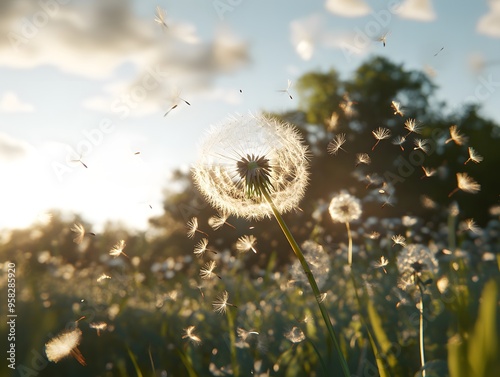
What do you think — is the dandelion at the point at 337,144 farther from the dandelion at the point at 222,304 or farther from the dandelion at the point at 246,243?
the dandelion at the point at 222,304

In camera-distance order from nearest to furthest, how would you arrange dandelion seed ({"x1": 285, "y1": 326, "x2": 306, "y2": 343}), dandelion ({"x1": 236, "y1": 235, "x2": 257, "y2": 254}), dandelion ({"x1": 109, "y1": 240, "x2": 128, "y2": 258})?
dandelion ({"x1": 109, "y1": 240, "x2": 128, "y2": 258}) → dandelion ({"x1": 236, "y1": 235, "x2": 257, "y2": 254}) → dandelion seed ({"x1": 285, "y1": 326, "x2": 306, "y2": 343})

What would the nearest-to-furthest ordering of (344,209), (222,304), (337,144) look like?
(222,304) → (337,144) → (344,209)

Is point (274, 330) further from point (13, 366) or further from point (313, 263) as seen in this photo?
point (13, 366)

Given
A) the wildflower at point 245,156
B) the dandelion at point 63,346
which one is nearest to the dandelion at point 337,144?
the wildflower at point 245,156

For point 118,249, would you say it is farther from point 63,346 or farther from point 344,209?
point 344,209

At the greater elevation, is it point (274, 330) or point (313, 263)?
point (313, 263)

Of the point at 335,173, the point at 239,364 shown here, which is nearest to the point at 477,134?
the point at 335,173

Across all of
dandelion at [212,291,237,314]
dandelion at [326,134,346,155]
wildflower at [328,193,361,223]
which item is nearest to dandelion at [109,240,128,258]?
dandelion at [212,291,237,314]

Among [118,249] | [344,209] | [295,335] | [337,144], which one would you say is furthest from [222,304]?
[344,209]

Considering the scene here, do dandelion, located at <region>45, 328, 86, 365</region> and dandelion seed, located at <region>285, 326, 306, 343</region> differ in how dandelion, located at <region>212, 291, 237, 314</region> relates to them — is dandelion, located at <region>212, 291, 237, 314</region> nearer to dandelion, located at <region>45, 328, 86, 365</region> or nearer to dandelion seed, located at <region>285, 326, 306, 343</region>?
→ dandelion seed, located at <region>285, 326, 306, 343</region>
